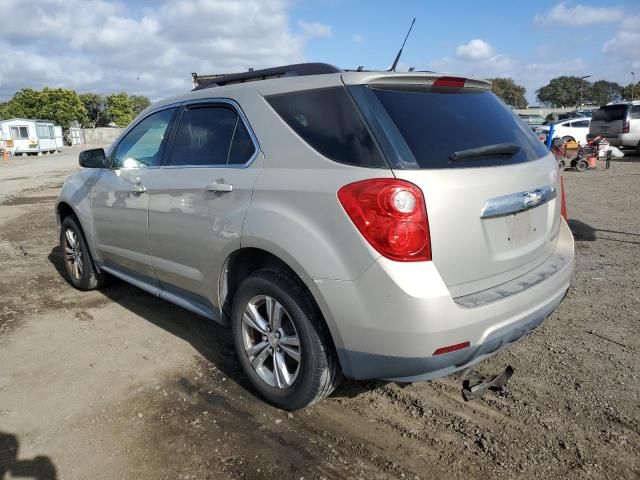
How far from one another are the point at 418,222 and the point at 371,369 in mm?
728

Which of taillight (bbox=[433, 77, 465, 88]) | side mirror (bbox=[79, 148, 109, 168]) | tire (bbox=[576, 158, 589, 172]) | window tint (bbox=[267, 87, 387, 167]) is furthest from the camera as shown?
tire (bbox=[576, 158, 589, 172])

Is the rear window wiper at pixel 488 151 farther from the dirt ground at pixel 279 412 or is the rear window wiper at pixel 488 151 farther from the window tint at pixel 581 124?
the window tint at pixel 581 124

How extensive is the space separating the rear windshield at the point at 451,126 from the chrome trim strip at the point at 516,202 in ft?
0.61

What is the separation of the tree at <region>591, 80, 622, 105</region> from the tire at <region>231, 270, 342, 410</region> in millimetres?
102898

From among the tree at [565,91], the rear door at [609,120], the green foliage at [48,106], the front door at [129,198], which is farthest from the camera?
the tree at [565,91]

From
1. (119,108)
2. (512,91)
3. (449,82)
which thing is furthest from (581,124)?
(119,108)

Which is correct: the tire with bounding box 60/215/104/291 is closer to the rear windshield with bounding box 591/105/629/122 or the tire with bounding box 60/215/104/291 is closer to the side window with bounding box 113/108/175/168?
the side window with bounding box 113/108/175/168

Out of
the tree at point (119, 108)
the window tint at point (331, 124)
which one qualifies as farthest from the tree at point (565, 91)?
the window tint at point (331, 124)

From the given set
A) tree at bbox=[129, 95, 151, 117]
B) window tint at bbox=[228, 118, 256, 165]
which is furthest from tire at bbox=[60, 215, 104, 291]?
tree at bbox=[129, 95, 151, 117]

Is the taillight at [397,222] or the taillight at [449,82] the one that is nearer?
the taillight at [397,222]

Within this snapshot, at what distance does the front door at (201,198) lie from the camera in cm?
293

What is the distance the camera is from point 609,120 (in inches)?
726

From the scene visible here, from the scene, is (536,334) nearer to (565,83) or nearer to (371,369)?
(371,369)

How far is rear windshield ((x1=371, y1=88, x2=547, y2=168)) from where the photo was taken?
7.97ft
